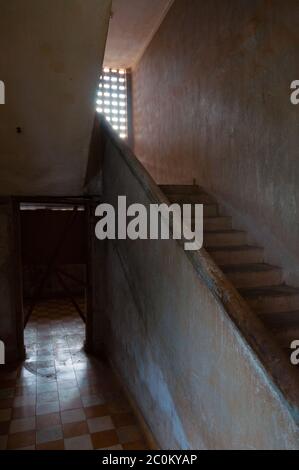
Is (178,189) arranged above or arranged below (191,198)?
above

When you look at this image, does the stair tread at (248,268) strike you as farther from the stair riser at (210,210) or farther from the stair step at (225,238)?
the stair riser at (210,210)

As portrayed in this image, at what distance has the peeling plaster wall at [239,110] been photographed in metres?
3.34

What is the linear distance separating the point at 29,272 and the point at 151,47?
7261 millimetres

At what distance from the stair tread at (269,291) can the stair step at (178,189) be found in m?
1.97

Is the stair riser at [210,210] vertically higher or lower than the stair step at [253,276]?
higher

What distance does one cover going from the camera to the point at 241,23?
4.10 metres

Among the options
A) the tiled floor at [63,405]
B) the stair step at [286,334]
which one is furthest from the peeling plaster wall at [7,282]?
the stair step at [286,334]

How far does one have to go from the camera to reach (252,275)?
3309 mm

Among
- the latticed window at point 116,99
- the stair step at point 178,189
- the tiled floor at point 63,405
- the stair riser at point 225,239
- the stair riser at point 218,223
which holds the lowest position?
the tiled floor at point 63,405

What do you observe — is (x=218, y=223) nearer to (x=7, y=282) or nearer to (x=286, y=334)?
(x=286, y=334)

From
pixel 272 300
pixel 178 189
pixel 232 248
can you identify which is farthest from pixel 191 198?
pixel 272 300

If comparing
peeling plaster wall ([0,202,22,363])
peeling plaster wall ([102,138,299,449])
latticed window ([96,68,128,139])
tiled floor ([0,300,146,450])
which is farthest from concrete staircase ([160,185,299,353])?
latticed window ([96,68,128,139])

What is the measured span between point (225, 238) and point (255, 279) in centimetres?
79
